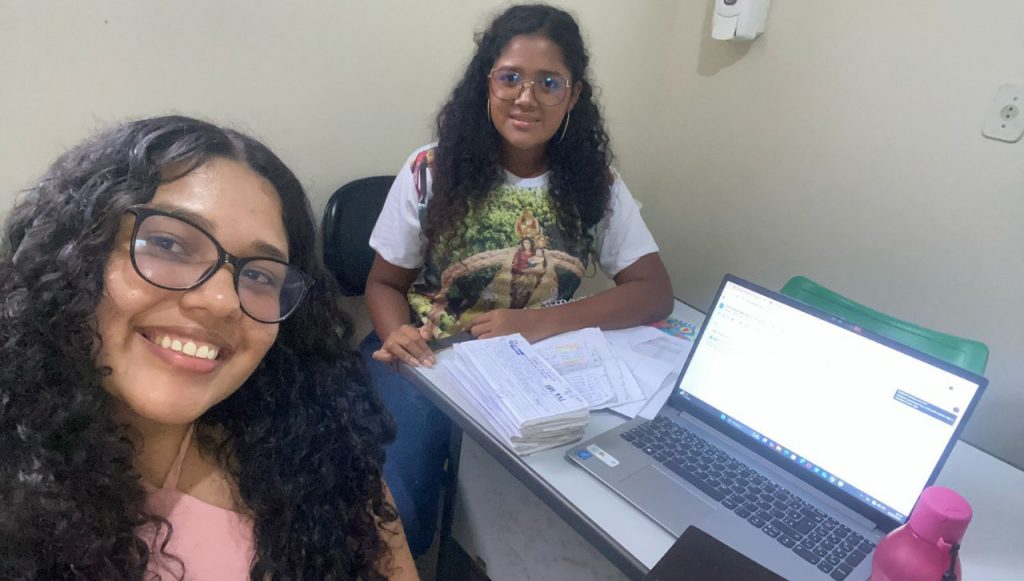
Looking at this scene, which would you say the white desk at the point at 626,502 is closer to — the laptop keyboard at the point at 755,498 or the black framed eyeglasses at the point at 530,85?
the laptop keyboard at the point at 755,498

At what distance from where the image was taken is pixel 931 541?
0.70 metres

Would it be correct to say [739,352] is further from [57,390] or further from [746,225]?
[746,225]

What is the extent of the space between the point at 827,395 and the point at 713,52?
5.16ft

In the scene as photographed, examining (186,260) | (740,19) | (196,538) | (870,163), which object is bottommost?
(196,538)

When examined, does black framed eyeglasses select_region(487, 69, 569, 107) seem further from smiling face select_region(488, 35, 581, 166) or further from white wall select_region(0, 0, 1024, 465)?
white wall select_region(0, 0, 1024, 465)

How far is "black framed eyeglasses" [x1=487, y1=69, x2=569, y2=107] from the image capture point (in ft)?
4.90

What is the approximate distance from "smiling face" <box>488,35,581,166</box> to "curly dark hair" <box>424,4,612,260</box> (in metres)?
0.02

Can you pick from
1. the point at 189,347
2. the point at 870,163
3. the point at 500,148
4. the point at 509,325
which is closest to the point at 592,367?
the point at 509,325

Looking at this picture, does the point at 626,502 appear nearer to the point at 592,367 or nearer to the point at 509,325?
the point at 592,367

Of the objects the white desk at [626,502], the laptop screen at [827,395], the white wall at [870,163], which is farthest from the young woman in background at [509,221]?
the white wall at [870,163]

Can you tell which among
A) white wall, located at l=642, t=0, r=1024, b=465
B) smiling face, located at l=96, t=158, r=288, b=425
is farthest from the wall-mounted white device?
smiling face, located at l=96, t=158, r=288, b=425

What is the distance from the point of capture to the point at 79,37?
53.7 inches

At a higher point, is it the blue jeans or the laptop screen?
the laptop screen

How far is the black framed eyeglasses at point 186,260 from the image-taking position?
68cm
